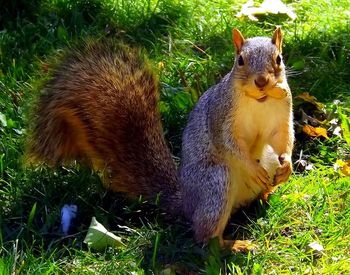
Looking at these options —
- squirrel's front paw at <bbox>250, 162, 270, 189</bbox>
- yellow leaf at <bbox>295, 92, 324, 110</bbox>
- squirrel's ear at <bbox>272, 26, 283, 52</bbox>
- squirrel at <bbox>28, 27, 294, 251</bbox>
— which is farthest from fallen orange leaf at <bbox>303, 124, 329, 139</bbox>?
squirrel's ear at <bbox>272, 26, 283, 52</bbox>

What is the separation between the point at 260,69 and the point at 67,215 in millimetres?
778

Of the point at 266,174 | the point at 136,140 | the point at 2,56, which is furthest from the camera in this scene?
the point at 2,56

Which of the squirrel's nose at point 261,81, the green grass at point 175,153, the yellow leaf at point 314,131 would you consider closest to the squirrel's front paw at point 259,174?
the green grass at point 175,153

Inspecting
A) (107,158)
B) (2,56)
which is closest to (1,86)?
(2,56)

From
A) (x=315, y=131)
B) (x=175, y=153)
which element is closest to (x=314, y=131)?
(x=315, y=131)

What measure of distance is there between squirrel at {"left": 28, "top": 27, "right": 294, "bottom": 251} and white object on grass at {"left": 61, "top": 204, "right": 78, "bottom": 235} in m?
0.14

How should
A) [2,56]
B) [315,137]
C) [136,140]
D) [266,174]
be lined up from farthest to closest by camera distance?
[2,56] → [315,137] → [136,140] → [266,174]

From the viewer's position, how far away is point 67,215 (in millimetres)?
2500

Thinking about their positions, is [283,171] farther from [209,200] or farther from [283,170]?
[209,200]

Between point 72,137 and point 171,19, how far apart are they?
3.72 ft

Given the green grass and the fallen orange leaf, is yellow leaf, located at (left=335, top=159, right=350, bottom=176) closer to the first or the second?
the green grass

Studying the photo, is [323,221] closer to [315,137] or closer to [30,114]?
[315,137]

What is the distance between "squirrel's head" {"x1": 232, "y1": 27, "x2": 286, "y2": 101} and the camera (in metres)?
2.20

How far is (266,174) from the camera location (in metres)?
2.38
